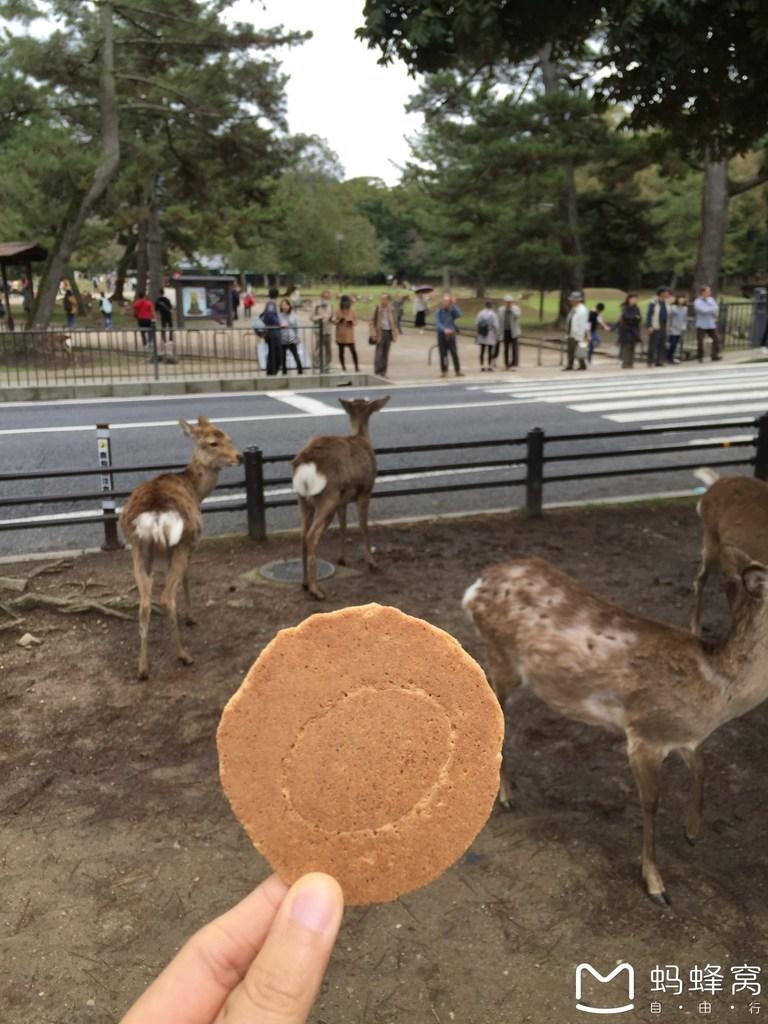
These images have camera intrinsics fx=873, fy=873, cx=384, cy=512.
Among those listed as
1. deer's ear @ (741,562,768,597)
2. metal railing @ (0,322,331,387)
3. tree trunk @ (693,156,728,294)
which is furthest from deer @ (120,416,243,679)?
tree trunk @ (693,156,728,294)

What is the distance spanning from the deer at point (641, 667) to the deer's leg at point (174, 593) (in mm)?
2698

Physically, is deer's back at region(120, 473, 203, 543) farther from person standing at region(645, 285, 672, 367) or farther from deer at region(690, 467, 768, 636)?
person standing at region(645, 285, 672, 367)

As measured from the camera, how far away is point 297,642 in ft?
7.73

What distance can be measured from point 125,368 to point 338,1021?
21.3 metres

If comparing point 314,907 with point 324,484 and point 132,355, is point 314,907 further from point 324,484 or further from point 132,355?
point 132,355

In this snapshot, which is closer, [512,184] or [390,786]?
[390,786]

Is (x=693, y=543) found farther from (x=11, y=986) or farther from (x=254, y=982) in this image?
(x=254, y=982)

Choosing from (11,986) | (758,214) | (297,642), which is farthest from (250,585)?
(758,214)

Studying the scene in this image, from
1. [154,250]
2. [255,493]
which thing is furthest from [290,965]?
[154,250]

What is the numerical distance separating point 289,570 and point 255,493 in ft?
3.50

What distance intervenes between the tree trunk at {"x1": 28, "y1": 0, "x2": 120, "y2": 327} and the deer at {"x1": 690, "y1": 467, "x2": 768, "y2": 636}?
78.2 feet

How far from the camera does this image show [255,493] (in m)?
9.20

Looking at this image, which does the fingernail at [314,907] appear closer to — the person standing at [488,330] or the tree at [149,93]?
the person standing at [488,330]

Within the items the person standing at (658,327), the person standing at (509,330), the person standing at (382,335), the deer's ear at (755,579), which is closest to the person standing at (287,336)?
the person standing at (382,335)
